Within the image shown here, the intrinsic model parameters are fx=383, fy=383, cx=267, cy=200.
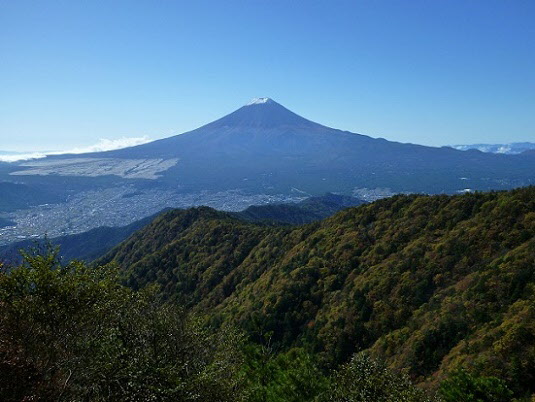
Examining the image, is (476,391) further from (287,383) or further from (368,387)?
(287,383)

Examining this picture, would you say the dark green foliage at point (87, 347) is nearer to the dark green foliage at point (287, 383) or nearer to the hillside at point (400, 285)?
the dark green foliage at point (287, 383)

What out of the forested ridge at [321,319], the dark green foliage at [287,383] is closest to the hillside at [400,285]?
the forested ridge at [321,319]

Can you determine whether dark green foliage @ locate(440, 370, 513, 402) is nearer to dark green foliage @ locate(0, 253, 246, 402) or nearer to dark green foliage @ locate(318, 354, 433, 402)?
dark green foliage @ locate(318, 354, 433, 402)

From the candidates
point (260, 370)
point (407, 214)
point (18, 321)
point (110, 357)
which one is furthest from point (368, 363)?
point (407, 214)

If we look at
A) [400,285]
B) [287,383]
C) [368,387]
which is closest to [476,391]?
[368,387]

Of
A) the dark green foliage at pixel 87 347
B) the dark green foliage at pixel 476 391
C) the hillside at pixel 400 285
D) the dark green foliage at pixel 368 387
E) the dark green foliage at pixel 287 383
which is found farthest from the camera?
the hillside at pixel 400 285

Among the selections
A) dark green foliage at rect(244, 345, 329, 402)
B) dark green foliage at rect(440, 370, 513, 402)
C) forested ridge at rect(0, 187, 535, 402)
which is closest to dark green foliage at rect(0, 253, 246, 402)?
forested ridge at rect(0, 187, 535, 402)

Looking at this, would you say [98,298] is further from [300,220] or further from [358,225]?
[300,220]
